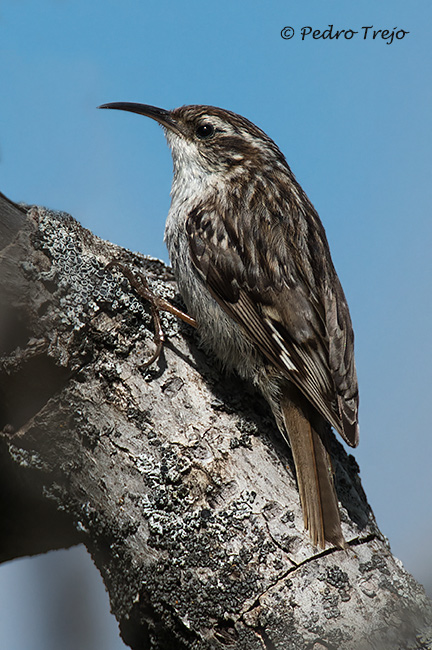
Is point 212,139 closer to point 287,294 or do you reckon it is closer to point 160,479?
point 287,294

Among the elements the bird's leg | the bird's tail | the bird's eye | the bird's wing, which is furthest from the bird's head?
the bird's tail

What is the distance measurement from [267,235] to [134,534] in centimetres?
147

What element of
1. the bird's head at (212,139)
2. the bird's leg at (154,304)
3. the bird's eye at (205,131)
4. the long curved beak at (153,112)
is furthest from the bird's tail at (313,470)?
the long curved beak at (153,112)

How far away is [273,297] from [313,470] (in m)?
0.81

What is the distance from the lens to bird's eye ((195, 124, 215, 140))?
11.5ft

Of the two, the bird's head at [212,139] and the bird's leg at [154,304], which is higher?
the bird's head at [212,139]

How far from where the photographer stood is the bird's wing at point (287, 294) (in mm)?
2611

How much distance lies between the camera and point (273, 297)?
2.78 metres

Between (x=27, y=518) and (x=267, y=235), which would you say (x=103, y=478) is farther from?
(x=267, y=235)

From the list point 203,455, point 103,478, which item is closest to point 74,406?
point 103,478

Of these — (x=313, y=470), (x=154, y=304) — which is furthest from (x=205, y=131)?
(x=313, y=470)

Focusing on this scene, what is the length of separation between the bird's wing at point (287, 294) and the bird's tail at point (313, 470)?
0.28ft

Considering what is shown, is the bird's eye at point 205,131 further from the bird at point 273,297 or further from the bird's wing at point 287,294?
the bird's wing at point 287,294

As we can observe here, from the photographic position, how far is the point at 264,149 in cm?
356
